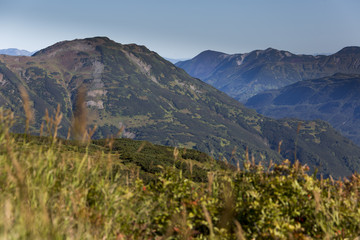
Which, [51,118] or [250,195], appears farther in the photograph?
[250,195]

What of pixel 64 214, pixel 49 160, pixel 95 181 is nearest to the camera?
pixel 64 214

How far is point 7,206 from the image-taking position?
3342 mm

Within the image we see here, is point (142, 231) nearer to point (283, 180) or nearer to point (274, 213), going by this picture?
point (274, 213)

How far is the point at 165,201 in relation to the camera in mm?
5809

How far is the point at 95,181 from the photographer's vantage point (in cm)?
509

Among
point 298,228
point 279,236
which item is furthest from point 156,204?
point 298,228

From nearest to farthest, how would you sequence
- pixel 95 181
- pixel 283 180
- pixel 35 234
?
pixel 35 234 < pixel 95 181 < pixel 283 180

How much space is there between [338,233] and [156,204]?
134 inches

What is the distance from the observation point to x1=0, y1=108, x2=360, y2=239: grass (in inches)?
177

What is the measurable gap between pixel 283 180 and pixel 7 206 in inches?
197

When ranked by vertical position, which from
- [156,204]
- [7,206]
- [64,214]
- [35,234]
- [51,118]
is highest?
[51,118]

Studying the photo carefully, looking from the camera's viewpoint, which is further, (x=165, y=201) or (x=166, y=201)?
(x=166, y=201)

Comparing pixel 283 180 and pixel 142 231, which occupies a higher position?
pixel 283 180

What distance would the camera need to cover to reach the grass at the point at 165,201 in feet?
14.8
